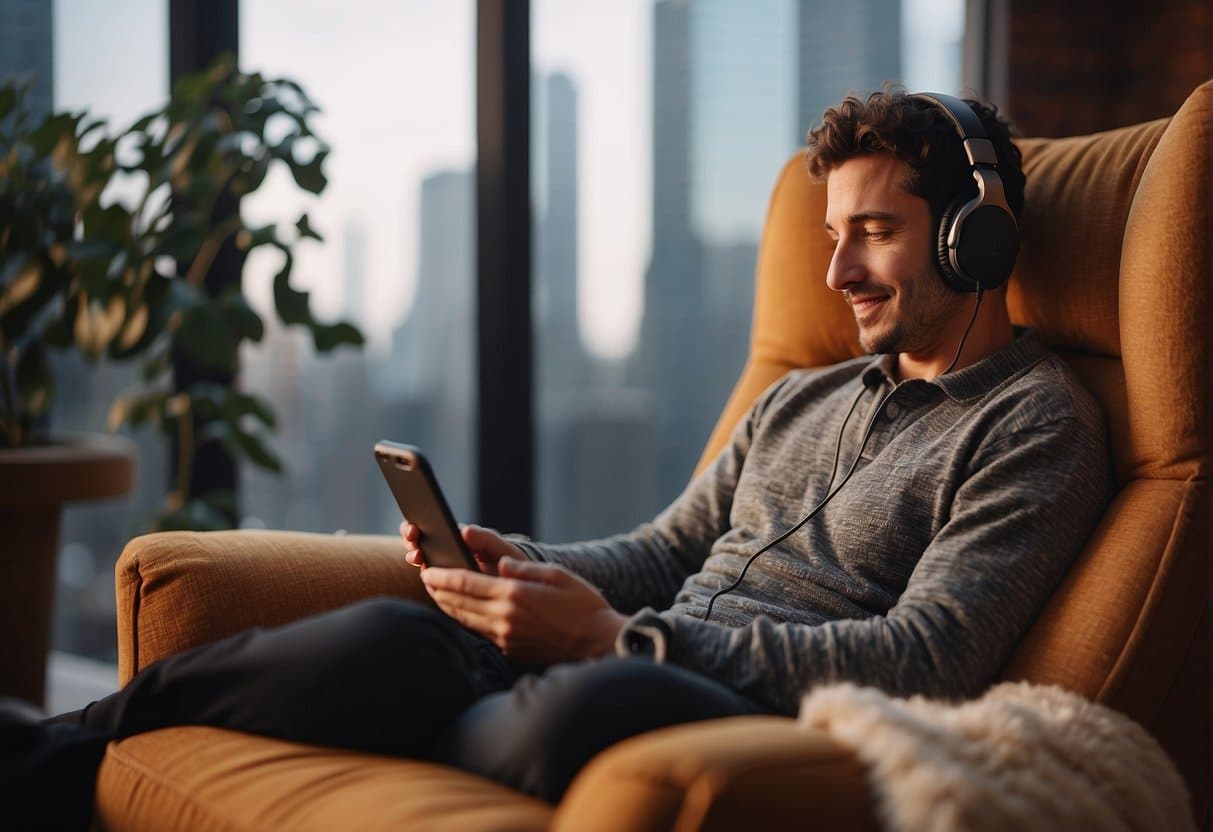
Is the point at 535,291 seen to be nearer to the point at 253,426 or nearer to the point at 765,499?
the point at 253,426

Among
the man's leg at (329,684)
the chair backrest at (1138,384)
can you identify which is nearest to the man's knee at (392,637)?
the man's leg at (329,684)

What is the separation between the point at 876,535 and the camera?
1.25m

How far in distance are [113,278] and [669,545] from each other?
3.88 ft

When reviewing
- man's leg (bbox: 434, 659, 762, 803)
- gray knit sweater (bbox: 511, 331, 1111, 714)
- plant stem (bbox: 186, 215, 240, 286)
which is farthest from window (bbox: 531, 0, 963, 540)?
man's leg (bbox: 434, 659, 762, 803)

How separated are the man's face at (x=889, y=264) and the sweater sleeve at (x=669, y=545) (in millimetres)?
260

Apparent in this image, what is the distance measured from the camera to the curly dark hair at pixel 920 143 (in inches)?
52.4

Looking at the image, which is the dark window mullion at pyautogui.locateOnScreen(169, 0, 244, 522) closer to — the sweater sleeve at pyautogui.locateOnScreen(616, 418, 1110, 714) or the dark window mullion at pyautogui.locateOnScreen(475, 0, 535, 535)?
the dark window mullion at pyautogui.locateOnScreen(475, 0, 535, 535)

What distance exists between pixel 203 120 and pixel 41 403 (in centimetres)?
60

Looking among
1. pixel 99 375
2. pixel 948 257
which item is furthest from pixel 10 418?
pixel 948 257

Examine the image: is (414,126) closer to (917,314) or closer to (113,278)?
(113,278)

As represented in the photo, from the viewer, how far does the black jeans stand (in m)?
0.93

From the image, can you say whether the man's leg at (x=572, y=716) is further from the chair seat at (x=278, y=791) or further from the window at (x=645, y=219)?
the window at (x=645, y=219)

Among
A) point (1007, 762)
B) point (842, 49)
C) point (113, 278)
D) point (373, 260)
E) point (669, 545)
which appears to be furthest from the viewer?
point (842, 49)

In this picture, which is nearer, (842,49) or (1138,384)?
(1138,384)
